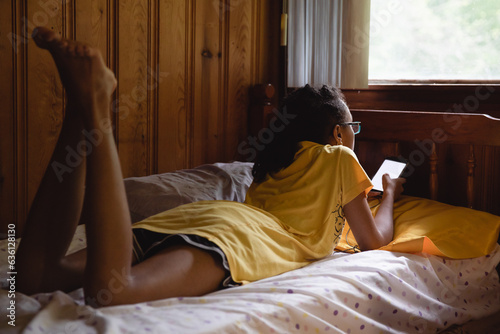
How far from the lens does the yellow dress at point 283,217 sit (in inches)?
49.2

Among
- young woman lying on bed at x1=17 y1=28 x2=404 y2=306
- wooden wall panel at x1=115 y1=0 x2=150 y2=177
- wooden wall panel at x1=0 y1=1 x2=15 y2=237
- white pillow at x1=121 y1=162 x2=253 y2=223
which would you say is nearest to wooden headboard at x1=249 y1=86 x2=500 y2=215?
young woman lying on bed at x1=17 y1=28 x2=404 y2=306

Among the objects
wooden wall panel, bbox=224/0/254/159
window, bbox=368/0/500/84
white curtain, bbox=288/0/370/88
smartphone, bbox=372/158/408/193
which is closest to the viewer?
smartphone, bbox=372/158/408/193

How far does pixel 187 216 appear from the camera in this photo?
132 cm

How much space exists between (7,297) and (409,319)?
3.00 feet

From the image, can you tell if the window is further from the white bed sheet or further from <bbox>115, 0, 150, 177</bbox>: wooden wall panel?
<bbox>115, 0, 150, 177</bbox>: wooden wall panel

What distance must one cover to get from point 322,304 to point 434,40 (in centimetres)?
142

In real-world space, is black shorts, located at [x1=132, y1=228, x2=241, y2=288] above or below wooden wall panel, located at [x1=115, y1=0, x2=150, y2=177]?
below

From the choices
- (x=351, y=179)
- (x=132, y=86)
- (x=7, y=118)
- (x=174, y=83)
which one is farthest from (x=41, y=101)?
Answer: (x=351, y=179)

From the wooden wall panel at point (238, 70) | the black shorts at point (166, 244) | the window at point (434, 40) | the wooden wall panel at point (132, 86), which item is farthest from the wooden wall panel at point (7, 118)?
the window at point (434, 40)

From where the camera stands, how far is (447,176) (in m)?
1.91

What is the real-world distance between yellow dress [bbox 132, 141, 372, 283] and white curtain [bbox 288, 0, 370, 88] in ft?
2.93

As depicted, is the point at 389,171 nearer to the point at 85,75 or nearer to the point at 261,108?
the point at 261,108

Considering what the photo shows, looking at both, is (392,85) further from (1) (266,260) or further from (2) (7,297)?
(2) (7,297)

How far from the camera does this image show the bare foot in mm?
992
